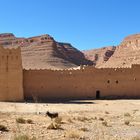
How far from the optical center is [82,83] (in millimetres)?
36062

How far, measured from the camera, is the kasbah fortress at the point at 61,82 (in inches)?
1254

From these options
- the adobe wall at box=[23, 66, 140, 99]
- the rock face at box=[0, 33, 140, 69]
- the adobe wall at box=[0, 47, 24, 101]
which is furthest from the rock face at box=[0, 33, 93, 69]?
the adobe wall at box=[0, 47, 24, 101]

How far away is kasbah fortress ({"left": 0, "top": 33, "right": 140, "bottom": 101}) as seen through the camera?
31844 mm

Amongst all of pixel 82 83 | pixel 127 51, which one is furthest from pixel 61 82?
pixel 127 51

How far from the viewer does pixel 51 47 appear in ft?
340

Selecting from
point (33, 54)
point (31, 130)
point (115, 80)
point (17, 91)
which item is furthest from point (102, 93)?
point (33, 54)

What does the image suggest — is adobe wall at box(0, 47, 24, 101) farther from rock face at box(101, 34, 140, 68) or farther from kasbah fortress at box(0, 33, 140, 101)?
rock face at box(101, 34, 140, 68)

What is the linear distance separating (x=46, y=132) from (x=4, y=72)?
1862cm

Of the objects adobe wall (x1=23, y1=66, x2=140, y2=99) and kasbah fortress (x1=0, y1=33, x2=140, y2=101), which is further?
adobe wall (x1=23, y1=66, x2=140, y2=99)

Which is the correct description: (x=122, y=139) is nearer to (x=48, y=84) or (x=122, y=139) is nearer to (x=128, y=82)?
(x=48, y=84)

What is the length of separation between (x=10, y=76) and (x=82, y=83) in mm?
7366

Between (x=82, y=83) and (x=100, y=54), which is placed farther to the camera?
(x=100, y=54)

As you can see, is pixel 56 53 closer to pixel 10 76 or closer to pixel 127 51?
pixel 127 51

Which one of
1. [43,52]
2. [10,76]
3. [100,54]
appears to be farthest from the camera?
[100,54]
